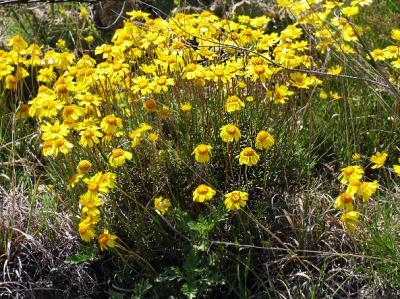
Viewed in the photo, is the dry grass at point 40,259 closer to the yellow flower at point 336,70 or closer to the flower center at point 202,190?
the flower center at point 202,190

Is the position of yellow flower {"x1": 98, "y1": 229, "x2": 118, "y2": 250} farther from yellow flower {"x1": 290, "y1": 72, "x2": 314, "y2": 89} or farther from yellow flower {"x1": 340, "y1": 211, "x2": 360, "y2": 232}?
yellow flower {"x1": 290, "y1": 72, "x2": 314, "y2": 89}

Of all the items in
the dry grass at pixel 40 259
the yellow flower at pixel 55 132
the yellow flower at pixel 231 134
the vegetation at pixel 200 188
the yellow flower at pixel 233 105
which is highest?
the yellow flower at pixel 233 105

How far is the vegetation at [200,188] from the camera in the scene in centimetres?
263

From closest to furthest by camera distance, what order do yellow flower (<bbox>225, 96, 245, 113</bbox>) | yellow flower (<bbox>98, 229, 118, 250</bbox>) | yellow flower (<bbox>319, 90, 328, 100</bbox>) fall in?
yellow flower (<bbox>98, 229, 118, 250</bbox>) < yellow flower (<bbox>225, 96, 245, 113</bbox>) < yellow flower (<bbox>319, 90, 328, 100</bbox>)

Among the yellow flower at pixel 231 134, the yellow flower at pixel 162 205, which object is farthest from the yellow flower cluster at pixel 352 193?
the yellow flower at pixel 162 205

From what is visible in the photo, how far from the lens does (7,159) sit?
3582 mm

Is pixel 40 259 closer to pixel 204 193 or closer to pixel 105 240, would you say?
pixel 105 240

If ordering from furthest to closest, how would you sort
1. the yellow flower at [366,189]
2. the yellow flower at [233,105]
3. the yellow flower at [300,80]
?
the yellow flower at [300,80], the yellow flower at [233,105], the yellow flower at [366,189]

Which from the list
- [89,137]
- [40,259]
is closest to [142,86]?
[89,137]

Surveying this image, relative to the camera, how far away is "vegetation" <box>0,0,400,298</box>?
2.63m

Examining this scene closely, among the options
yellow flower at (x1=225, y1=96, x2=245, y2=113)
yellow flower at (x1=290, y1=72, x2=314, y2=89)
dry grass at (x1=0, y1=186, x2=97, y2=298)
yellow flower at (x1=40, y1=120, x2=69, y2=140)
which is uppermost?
yellow flower at (x1=225, y1=96, x2=245, y2=113)

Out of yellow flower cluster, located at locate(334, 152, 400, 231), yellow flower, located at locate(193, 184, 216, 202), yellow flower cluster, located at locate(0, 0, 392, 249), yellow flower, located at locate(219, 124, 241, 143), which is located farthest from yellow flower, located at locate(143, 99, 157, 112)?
yellow flower cluster, located at locate(334, 152, 400, 231)

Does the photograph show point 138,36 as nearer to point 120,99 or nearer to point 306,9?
point 120,99

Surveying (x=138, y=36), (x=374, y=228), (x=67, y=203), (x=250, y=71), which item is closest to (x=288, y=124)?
Result: (x=250, y=71)
